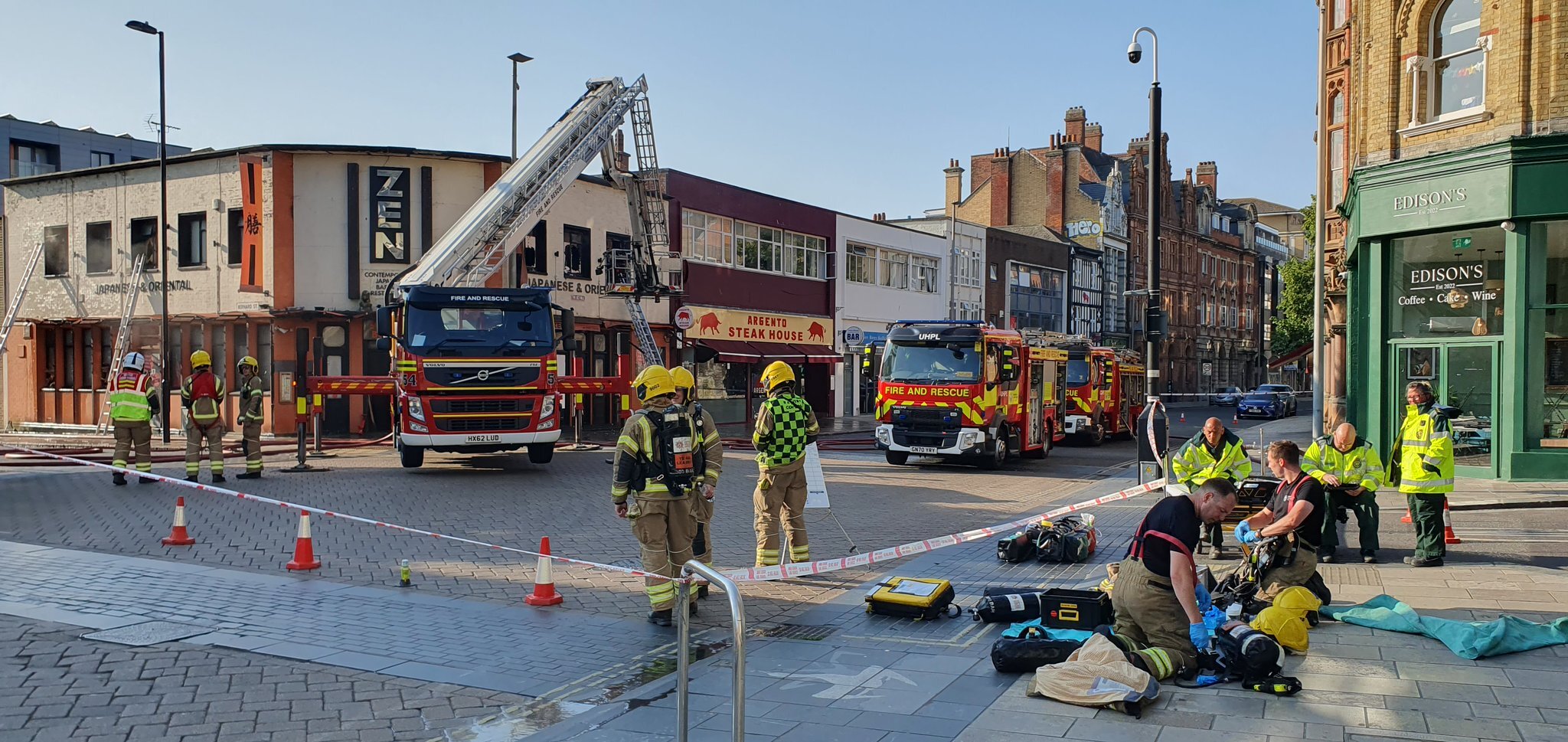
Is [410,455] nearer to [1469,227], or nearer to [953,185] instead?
[1469,227]

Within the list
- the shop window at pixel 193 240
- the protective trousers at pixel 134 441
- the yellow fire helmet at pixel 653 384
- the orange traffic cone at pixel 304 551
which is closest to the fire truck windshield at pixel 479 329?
the protective trousers at pixel 134 441

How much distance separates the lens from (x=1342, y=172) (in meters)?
32.0

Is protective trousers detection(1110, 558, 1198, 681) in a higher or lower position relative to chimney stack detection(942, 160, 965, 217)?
lower

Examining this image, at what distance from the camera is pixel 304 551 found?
31.1ft

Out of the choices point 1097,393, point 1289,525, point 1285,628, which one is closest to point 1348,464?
point 1289,525

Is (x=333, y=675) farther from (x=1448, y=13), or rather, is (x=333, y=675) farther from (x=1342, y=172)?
(x=1342, y=172)

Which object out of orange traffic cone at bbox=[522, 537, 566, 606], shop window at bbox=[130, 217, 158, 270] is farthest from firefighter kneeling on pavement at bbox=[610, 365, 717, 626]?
shop window at bbox=[130, 217, 158, 270]

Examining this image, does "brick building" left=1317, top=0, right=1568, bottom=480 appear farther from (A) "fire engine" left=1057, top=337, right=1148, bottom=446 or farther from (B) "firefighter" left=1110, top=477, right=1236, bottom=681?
(B) "firefighter" left=1110, top=477, right=1236, bottom=681

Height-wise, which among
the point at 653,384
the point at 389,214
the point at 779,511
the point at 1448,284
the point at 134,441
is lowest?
the point at 779,511

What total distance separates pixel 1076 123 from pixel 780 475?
61131 mm

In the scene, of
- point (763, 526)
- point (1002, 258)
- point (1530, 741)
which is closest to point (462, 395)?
point (763, 526)

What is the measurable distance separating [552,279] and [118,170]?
12804 mm

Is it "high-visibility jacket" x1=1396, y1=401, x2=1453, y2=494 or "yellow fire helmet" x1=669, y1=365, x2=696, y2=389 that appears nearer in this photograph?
"yellow fire helmet" x1=669, y1=365, x2=696, y2=389

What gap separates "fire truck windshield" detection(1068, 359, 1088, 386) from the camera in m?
27.9
